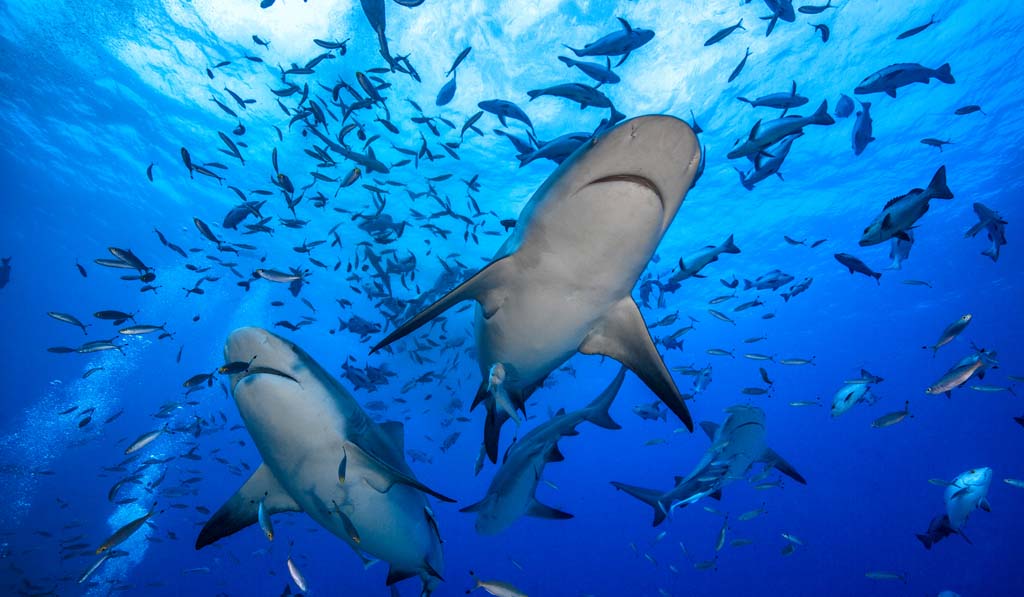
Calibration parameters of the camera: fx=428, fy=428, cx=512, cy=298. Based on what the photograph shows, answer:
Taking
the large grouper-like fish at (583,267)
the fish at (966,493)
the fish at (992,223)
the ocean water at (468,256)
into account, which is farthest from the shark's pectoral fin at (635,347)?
the fish at (966,493)

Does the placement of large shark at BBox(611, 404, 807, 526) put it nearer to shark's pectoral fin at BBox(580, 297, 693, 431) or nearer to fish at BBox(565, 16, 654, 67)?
shark's pectoral fin at BBox(580, 297, 693, 431)

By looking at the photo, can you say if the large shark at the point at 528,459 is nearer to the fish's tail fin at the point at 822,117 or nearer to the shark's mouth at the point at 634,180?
the shark's mouth at the point at 634,180

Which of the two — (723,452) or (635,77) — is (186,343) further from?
(723,452)

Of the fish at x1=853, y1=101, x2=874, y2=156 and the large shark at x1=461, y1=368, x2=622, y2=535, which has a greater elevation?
the fish at x1=853, y1=101, x2=874, y2=156

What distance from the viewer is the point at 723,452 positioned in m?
5.86

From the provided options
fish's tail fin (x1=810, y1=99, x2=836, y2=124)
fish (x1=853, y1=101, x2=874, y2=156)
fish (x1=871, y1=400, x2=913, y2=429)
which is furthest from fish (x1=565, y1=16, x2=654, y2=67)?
fish (x1=871, y1=400, x2=913, y2=429)

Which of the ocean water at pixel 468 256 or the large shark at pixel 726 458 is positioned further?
the ocean water at pixel 468 256

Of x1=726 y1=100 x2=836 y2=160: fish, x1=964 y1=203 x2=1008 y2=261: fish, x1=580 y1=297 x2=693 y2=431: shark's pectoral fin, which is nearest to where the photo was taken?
x1=580 y1=297 x2=693 y2=431: shark's pectoral fin

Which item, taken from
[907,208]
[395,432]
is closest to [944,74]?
[907,208]

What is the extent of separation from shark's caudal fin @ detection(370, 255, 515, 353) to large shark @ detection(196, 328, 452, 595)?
1.77ft

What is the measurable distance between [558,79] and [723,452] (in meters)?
13.3

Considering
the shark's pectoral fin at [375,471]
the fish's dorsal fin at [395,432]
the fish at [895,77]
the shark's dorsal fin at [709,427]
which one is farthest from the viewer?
the shark's dorsal fin at [709,427]

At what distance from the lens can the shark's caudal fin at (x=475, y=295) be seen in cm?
274

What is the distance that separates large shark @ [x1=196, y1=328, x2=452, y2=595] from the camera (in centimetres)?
268
